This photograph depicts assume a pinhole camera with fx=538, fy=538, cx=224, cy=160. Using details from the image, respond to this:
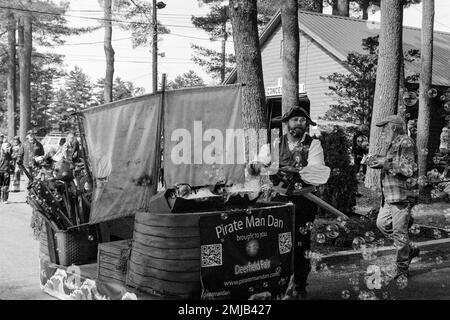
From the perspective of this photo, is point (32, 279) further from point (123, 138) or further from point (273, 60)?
point (273, 60)

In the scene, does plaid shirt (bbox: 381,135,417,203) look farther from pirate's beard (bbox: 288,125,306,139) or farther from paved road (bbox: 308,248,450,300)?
pirate's beard (bbox: 288,125,306,139)

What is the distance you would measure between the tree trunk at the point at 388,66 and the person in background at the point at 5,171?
952 cm

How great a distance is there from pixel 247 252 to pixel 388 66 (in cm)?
746

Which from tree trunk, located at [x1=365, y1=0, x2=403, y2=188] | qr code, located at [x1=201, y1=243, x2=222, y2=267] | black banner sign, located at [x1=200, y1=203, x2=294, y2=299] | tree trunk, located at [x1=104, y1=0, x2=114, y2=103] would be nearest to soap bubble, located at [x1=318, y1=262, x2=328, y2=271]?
black banner sign, located at [x1=200, y1=203, x2=294, y2=299]

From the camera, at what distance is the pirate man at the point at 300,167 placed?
5.14 m

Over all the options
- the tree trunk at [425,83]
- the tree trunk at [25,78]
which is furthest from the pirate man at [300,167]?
the tree trunk at [25,78]

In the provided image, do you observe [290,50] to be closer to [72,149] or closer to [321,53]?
[72,149]

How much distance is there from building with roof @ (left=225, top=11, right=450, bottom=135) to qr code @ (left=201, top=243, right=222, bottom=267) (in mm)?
15528

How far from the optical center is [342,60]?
747 inches

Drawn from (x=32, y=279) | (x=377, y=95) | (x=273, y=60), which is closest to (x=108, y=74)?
(x=273, y=60)

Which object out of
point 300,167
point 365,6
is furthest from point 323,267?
point 365,6

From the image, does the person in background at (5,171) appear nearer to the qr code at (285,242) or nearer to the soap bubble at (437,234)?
the soap bubble at (437,234)

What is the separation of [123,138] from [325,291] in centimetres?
274

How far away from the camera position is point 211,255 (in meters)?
4.08
